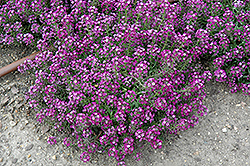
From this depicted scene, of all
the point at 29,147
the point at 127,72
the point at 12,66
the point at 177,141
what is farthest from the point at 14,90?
the point at 177,141

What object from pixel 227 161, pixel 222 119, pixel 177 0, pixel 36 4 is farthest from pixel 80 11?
pixel 227 161

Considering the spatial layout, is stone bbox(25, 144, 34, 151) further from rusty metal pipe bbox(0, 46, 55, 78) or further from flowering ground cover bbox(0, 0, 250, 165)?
rusty metal pipe bbox(0, 46, 55, 78)

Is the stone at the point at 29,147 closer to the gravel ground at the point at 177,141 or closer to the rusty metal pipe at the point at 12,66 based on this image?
the gravel ground at the point at 177,141

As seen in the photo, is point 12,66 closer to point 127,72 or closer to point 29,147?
point 29,147

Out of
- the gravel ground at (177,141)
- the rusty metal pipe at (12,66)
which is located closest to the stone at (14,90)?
the gravel ground at (177,141)

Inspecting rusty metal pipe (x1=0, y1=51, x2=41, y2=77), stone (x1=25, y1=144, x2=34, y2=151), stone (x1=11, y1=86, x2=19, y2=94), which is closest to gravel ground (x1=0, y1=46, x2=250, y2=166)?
stone (x1=25, y1=144, x2=34, y2=151)

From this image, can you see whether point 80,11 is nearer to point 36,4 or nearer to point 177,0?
point 36,4
